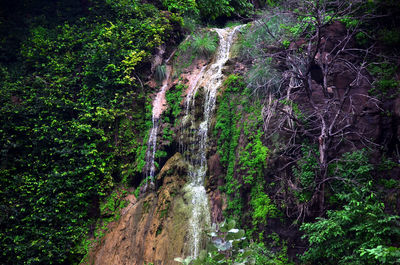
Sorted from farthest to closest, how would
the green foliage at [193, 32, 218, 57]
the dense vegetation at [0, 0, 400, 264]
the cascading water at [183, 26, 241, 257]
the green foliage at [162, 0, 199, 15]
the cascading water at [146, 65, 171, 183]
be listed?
the green foliage at [162, 0, 199, 15], the green foliage at [193, 32, 218, 57], the cascading water at [146, 65, 171, 183], the cascading water at [183, 26, 241, 257], the dense vegetation at [0, 0, 400, 264]

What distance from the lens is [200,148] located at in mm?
7984

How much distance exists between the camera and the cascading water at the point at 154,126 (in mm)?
8664

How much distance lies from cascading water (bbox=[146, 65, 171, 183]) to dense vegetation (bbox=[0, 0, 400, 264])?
0.24m

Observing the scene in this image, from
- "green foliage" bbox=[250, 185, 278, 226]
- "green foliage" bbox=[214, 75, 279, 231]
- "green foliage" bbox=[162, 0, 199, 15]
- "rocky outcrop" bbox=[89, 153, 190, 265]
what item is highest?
"green foliage" bbox=[162, 0, 199, 15]

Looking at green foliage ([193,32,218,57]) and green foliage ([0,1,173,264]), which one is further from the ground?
green foliage ([193,32,218,57])

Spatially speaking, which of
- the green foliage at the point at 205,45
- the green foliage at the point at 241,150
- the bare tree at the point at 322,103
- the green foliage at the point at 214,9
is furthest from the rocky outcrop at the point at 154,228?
the green foliage at the point at 214,9

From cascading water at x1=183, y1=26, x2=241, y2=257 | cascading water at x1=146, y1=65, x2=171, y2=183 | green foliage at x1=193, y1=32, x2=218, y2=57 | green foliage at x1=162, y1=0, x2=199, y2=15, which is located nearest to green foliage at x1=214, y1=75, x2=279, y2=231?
cascading water at x1=183, y1=26, x2=241, y2=257

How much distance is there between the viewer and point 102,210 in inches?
335

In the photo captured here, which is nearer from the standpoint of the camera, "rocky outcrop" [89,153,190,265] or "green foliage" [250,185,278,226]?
"green foliage" [250,185,278,226]

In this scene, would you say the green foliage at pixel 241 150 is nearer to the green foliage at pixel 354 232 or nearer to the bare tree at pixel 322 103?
the bare tree at pixel 322 103

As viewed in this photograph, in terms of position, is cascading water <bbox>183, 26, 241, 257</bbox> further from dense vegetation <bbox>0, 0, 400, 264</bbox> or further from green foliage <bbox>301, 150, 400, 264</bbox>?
green foliage <bbox>301, 150, 400, 264</bbox>

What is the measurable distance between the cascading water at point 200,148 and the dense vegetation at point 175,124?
52 cm

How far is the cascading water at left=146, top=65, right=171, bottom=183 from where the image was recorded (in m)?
8.66

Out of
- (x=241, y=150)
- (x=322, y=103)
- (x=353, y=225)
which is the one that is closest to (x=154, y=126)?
(x=241, y=150)
